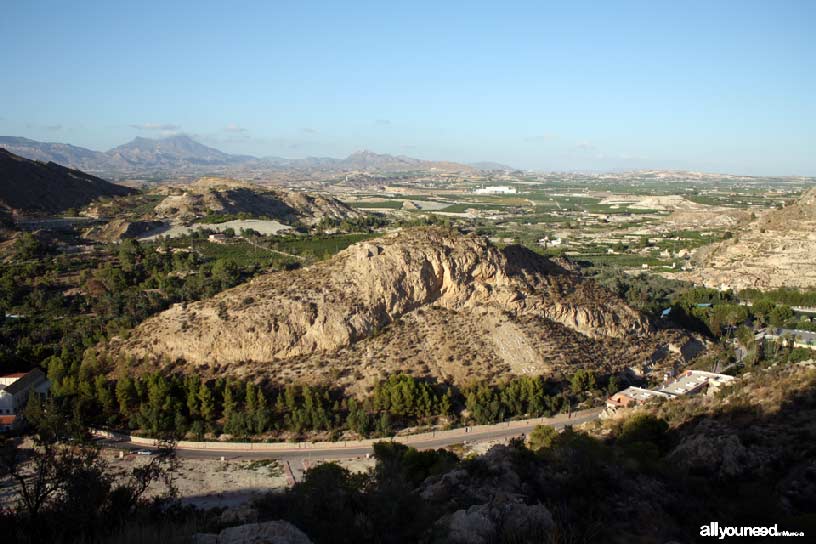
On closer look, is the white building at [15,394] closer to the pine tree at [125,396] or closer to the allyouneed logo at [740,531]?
the pine tree at [125,396]

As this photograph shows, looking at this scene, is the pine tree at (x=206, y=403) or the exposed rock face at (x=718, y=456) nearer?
the exposed rock face at (x=718, y=456)

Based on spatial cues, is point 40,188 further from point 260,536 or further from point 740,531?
point 740,531

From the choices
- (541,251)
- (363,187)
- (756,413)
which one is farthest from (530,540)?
(363,187)

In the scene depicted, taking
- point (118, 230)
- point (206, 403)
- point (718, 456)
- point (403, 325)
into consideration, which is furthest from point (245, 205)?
point (718, 456)

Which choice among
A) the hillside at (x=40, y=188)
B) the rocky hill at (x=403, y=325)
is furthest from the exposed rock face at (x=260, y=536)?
the hillside at (x=40, y=188)

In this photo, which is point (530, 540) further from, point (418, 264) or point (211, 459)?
point (418, 264)
